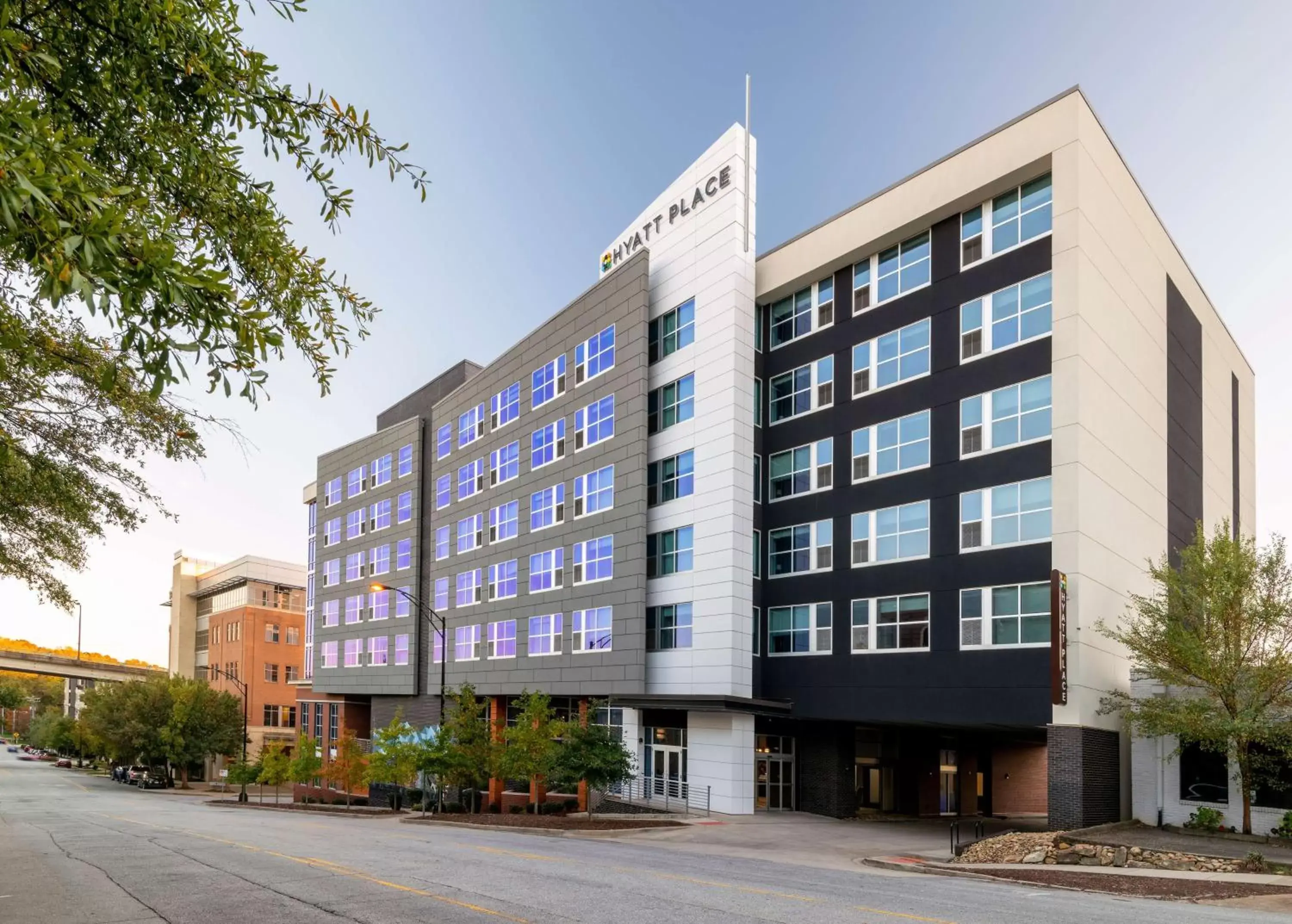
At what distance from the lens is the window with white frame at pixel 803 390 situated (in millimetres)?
38344

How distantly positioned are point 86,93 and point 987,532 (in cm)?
2871

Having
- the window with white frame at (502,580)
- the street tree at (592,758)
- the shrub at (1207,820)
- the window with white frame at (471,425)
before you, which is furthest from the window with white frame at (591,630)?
the shrub at (1207,820)

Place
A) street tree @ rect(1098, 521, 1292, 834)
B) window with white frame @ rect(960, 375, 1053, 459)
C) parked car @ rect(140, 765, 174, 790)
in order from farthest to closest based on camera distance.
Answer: parked car @ rect(140, 765, 174, 790) < window with white frame @ rect(960, 375, 1053, 459) < street tree @ rect(1098, 521, 1292, 834)

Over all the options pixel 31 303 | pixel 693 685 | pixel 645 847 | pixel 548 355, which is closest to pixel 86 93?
pixel 31 303

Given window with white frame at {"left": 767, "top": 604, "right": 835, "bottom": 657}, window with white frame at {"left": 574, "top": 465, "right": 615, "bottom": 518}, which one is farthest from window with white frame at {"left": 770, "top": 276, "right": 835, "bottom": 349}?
window with white frame at {"left": 767, "top": 604, "right": 835, "bottom": 657}

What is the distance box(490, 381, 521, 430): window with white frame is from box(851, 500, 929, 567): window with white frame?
2290 centimetres

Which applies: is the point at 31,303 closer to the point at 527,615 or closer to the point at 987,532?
the point at 987,532

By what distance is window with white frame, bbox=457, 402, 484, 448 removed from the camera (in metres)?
57.5

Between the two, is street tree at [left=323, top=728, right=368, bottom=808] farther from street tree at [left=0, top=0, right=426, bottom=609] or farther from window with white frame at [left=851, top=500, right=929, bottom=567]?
street tree at [left=0, top=0, right=426, bottom=609]

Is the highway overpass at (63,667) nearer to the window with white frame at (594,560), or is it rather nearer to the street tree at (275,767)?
the street tree at (275,767)

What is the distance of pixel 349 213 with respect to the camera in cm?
874

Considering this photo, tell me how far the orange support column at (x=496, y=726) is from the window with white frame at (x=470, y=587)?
5640mm

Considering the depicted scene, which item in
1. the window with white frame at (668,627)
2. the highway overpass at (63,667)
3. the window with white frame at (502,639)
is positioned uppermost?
the window with white frame at (668,627)

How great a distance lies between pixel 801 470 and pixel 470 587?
962 inches
